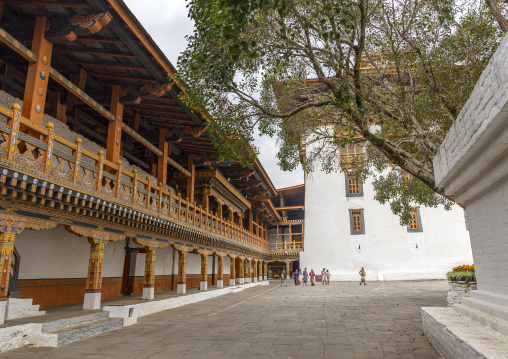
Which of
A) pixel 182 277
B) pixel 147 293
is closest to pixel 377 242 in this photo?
pixel 182 277

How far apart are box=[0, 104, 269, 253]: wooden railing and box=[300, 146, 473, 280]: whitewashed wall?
17221mm

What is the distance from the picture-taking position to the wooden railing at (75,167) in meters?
5.93

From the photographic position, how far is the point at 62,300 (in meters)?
9.41

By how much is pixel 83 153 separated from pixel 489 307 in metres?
7.79

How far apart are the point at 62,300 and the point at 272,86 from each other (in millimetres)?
8065

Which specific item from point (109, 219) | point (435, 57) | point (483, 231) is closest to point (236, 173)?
point (109, 219)

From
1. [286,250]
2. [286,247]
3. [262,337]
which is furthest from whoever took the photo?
[286,247]

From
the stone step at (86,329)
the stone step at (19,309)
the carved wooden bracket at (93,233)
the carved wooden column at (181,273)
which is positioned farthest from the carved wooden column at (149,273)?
the stone step at (19,309)

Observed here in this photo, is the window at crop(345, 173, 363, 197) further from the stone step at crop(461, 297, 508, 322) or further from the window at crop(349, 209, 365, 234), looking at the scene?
the stone step at crop(461, 297, 508, 322)

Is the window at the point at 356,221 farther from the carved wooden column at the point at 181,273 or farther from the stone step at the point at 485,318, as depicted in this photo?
the stone step at the point at 485,318

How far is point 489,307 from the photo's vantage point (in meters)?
3.96

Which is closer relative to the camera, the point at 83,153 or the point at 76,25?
the point at 76,25

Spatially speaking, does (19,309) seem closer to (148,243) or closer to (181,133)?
(148,243)

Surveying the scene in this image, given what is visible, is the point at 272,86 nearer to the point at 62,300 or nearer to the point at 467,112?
the point at 467,112
